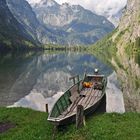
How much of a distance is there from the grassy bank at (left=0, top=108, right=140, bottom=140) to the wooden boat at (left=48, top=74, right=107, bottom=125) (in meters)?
1.42

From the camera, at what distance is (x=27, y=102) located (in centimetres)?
7250

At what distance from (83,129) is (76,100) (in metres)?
13.0

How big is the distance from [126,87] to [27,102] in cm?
2783

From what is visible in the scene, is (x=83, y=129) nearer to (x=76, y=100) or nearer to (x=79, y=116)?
(x=79, y=116)

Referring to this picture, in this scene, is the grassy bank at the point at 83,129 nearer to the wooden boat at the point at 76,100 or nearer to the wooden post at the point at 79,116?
the wooden post at the point at 79,116

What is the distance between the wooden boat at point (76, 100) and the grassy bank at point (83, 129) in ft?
4.67

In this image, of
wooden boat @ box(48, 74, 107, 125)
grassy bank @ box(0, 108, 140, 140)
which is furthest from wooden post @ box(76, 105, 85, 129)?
wooden boat @ box(48, 74, 107, 125)

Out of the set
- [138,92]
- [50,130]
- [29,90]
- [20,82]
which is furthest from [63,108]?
[20,82]

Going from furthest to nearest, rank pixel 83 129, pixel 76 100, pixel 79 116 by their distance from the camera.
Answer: pixel 76 100, pixel 79 116, pixel 83 129

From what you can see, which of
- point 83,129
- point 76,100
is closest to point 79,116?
point 83,129

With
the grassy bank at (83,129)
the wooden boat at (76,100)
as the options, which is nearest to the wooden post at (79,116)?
the grassy bank at (83,129)

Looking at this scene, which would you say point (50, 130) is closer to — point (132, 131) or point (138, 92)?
point (132, 131)

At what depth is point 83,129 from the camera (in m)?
36.3

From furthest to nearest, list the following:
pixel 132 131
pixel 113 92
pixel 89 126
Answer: pixel 113 92 → pixel 89 126 → pixel 132 131
